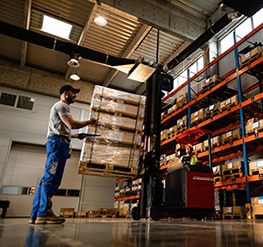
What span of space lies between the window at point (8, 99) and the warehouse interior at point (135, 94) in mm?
49

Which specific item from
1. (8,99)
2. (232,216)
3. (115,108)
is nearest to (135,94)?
(115,108)

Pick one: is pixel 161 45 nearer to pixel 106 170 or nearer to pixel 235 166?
pixel 235 166

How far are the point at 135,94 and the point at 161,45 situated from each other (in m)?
6.26

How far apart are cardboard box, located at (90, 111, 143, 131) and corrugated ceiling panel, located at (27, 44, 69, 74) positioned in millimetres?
8438

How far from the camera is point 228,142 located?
675 centimetres

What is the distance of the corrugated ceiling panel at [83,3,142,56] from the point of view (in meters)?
9.67

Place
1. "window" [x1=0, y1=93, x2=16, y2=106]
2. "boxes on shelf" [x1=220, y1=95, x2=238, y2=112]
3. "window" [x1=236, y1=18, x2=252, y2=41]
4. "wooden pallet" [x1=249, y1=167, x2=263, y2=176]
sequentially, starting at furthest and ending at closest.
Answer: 1. "window" [x1=0, y1=93, x2=16, y2=106]
2. "window" [x1=236, y1=18, x2=252, y2=41]
3. "boxes on shelf" [x1=220, y1=95, x2=238, y2=112]
4. "wooden pallet" [x1=249, y1=167, x2=263, y2=176]

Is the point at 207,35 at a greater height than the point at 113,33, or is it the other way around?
the point at 113,33

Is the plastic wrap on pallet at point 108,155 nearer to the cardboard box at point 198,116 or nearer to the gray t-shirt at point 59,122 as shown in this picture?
the gray t-shirt at point 59,122

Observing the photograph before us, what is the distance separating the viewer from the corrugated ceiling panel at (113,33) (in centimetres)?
967

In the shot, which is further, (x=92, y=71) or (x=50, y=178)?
(x=92, y=71)

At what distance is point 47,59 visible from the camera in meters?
12.7

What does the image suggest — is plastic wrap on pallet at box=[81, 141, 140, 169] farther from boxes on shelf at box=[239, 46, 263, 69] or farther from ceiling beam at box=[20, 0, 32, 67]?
ceiling beam at box=[20, 0, 32, 67]

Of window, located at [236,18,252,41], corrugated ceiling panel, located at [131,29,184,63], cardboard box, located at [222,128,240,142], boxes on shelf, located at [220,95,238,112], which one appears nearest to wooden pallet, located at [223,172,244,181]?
cardboard box, located at [222,128,240,142]
